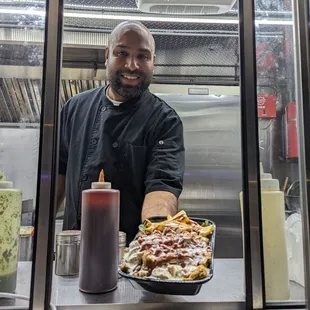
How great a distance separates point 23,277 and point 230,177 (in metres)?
2.14

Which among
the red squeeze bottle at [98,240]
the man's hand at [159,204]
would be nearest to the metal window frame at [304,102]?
the red squeeze bottle at [98,240]

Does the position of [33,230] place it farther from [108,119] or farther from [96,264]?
[108,119]

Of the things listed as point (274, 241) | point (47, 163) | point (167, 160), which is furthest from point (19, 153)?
point (167, 160)

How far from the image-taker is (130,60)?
55.1 inches

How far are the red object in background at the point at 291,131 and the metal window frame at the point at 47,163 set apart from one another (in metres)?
0.56

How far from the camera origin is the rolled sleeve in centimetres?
126

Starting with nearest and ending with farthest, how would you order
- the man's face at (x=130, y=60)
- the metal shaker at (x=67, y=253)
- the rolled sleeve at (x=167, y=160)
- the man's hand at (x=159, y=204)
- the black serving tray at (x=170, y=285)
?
the black serving tray at (x=170, y=285), the metal shaker at (x=67, y=253), the man's hand at (x=159, y=204), the rolled sleeve at (x=167, y=160), the man's face at (x=130, y=60)

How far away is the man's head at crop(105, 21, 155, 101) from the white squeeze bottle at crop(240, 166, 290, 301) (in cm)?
90

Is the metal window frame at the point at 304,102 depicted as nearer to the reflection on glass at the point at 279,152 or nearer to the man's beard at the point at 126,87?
the reflection on glass at the point at 279,152

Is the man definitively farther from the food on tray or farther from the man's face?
the food on tray

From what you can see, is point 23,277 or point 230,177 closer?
point 23,277

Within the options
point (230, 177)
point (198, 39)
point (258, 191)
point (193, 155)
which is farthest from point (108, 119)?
point (230, 177)

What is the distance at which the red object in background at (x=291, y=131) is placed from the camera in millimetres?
729

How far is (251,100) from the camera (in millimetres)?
695
